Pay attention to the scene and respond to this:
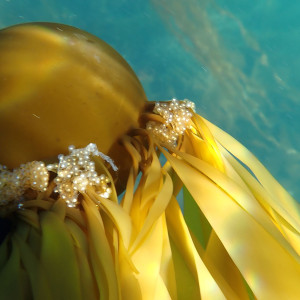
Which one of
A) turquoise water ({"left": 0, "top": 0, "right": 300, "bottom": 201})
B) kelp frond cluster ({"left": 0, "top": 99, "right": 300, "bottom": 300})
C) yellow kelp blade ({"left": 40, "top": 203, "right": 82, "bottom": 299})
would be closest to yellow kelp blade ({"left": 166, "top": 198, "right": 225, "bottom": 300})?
kelp frond cluster ({"left": 0, "top": 99, "right": 300, "bottom": 300})

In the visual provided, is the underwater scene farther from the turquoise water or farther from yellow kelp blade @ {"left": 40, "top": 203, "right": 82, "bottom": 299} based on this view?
the turquoise water

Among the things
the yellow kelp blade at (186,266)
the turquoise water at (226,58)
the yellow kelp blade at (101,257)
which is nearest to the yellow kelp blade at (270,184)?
the yellow kelp blade at (186,266)

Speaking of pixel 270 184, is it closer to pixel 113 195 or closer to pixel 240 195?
pixel 240 195

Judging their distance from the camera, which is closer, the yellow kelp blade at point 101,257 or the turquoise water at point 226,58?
the yellow kelp blade at point 101,257

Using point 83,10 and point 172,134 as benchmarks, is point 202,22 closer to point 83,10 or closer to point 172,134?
point 83,10

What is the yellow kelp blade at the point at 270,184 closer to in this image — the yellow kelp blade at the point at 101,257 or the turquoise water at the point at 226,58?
the yellow kelp blade at the point at 101,257

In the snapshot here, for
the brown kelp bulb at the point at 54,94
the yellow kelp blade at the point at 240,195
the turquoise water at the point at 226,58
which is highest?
the turquoise water at the point at 226,58

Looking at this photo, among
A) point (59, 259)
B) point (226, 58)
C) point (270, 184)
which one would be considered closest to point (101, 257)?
point (59, 259)
